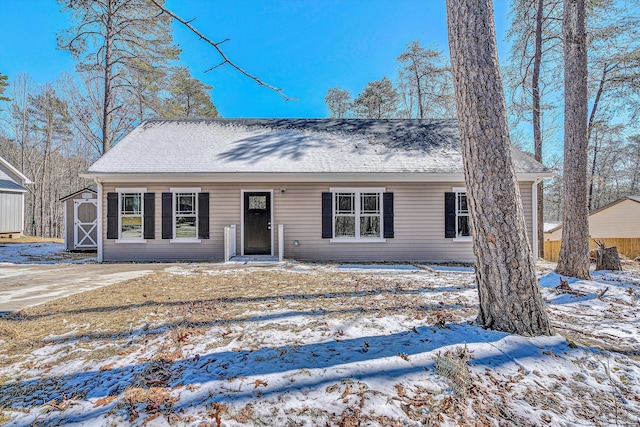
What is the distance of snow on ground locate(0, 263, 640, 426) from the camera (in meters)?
1.84

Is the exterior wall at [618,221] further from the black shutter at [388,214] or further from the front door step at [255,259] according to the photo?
the front door step at [255,259]

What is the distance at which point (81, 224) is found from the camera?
973 centimetres

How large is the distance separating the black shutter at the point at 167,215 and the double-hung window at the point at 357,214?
15.3 ft

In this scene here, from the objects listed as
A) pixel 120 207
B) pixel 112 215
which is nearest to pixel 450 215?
pixel 120 207

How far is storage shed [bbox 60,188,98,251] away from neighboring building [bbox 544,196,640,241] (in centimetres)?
2338

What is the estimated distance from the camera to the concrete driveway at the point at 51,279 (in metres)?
4.26

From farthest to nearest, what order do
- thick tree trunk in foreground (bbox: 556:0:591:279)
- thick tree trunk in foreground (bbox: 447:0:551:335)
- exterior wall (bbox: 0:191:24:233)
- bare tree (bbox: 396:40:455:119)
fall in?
1. bare tree (bbox: 396:40:455:119)
2. exterior wall (bbox: 0:191:24:233)
3. thick tree trunk in foreground (bbox: 556:0:591:279)
4. thick tree trunk in foreground (bbox: 447:0:551:335)

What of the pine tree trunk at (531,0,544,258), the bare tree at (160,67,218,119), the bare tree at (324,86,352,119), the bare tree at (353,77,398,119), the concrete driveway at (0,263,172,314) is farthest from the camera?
the bare tree at (324,86,352,119)

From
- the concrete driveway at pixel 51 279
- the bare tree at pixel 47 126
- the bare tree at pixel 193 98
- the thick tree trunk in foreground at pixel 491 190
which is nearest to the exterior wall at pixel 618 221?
the thick tree trunk in foreground at pixel 491 190

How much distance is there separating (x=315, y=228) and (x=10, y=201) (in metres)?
16.6

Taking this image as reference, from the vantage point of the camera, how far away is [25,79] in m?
18.3

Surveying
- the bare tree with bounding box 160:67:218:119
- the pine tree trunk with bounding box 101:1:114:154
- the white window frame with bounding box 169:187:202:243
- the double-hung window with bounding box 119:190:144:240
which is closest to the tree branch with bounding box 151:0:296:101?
the white window frame with bounding box 169:187:202:243

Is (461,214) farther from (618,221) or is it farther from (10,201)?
(10,201)

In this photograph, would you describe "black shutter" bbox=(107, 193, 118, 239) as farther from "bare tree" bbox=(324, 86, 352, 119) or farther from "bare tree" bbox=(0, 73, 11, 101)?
"bare tree" bbox=(0, 73, 11, 101)
